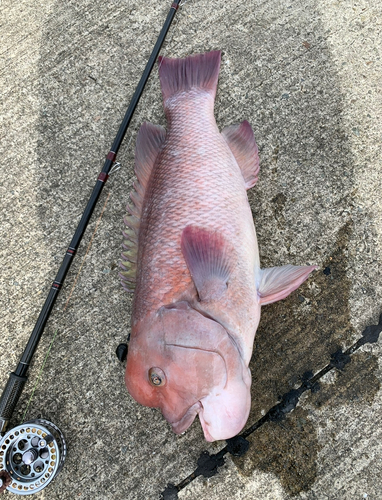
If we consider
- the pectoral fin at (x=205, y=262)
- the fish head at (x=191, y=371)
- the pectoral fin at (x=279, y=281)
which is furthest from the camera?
the pectoral fin at (x=279, y=281)

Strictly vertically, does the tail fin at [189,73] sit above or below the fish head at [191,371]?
above

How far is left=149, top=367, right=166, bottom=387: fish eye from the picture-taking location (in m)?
1.59

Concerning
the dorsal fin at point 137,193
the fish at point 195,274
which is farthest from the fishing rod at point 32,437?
the fish at point 195,274

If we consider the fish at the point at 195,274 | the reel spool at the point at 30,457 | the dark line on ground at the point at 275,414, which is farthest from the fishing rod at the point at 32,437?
the dark line on ground at the point at 275,414

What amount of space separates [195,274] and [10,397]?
142 centimetres

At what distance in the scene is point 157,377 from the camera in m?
1.60

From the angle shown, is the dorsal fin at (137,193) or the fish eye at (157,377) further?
the dorsal fin at (137,193)

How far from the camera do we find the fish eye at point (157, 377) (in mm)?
1595

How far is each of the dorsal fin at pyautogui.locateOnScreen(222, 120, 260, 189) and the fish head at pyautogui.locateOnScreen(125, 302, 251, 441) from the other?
98 cm

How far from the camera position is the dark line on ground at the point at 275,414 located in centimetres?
210

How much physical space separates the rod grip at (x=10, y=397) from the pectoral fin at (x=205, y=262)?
1.33 metres

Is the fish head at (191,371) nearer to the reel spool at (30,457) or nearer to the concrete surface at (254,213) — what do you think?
the concrete surface at (254,213)

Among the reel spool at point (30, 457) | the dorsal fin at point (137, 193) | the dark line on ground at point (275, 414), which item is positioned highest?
the dorsal fin at point (137, 193)

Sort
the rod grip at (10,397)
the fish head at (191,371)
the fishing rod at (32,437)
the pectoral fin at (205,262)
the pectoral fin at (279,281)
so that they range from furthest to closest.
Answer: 1. the rod grip at (10,397)
2. the fishing rod at (32,437)
3. the pectoral fin at (279,281)
4. the pectoral fin at (205,262)
5. the fish head at (191,371)
